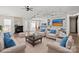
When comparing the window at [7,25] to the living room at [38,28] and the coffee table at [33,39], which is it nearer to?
the living room at [38,28]

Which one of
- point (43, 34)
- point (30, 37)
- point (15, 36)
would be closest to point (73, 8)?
point (43, 34)

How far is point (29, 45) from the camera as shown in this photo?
221cm

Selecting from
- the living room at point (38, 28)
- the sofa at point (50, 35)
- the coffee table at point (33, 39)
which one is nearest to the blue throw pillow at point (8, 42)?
the living room at point (38, 28)

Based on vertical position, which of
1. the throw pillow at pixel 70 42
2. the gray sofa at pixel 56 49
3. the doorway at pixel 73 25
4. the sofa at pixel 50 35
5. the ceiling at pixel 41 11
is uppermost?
the ceiling at pixel 41 11

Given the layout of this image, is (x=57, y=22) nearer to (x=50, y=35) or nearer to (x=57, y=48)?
(x=50, y=35)

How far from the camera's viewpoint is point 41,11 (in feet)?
7.31

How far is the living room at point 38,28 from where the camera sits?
2.19 m

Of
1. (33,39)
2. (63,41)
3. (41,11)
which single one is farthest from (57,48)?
(41,11)

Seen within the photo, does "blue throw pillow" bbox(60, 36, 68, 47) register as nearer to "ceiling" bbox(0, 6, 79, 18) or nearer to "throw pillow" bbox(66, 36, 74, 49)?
"throw pillow" bbox(66, 36, 74, 49)

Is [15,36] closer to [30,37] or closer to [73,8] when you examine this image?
[30,37]

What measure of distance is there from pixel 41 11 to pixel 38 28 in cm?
41

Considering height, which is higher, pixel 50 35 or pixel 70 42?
pixel 50 35
